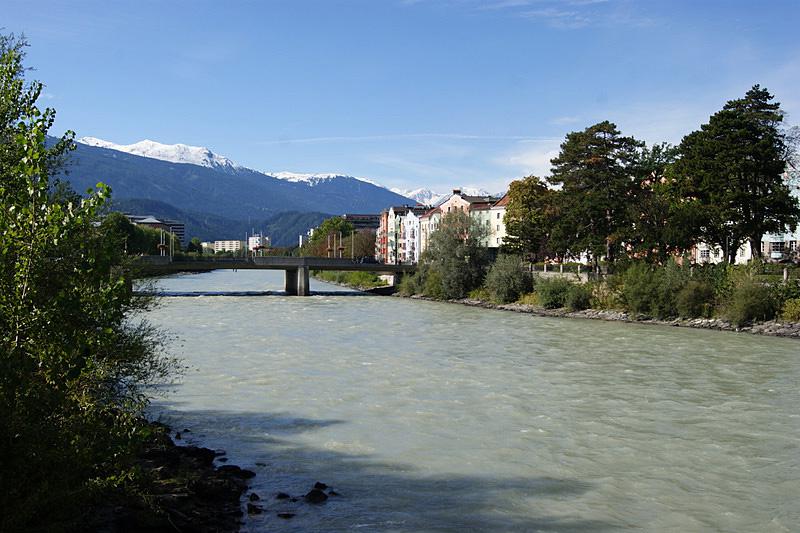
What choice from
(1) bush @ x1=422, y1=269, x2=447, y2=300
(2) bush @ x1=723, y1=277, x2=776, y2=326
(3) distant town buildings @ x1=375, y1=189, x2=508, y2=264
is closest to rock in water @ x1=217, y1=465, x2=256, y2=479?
(2) bush @ x1=723, y1=277, x2=776, y2=326

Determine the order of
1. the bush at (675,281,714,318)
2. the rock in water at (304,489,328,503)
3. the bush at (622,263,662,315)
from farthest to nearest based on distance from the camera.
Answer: the bush at (622,263,662,315) → the bush at (675,281,714,318) → the rock in water at (304,489,328,503)

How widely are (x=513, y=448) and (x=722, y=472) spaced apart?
4.57m

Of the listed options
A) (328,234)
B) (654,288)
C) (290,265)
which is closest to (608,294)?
(654,288)

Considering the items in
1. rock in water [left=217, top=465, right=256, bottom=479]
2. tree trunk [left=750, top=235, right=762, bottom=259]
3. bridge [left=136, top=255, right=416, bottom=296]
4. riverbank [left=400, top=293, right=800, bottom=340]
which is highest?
tree trunk [left=750, top=235, right=762, bottom=259]

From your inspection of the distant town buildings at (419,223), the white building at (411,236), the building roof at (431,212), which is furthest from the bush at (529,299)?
the white building at (411,236)

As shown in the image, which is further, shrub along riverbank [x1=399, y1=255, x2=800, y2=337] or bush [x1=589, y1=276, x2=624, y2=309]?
bush [x1=589, y1=276, x2=624, y2=309]

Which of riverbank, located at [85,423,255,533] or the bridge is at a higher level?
the bridge

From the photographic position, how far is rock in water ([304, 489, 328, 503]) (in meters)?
14.4

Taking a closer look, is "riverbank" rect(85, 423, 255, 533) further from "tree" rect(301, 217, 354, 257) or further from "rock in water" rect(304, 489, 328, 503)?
"tree" rect(301, 217, 354, 257)

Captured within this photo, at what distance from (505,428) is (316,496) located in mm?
7510

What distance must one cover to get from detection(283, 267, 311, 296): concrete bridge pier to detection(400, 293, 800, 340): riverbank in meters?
21.4

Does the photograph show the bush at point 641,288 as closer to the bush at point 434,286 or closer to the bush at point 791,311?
the bush at point 791,311

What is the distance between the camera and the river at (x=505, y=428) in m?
14.3

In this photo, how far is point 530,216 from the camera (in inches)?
2904
